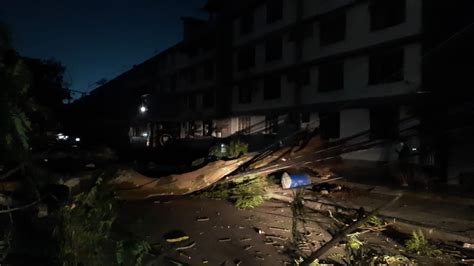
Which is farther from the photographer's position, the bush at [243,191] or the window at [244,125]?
the window at [244,125]

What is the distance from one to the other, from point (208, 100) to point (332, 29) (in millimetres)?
14463

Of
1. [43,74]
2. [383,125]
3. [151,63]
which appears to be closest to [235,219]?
[383,125]

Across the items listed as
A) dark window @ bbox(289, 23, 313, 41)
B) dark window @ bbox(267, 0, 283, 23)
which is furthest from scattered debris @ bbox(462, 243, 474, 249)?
dark window @ bbox(267, 0, 283, 23)

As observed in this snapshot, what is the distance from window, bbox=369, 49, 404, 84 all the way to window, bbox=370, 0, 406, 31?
1312mm

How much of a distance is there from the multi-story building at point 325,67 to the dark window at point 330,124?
Answer: 0.18ft

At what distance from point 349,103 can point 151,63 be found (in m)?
28.0

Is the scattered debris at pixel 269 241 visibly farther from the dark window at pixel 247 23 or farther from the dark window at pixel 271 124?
the dark window at pixel 247 23

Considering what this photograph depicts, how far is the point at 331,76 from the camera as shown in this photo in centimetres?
2034

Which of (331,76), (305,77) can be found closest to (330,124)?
(331,76)

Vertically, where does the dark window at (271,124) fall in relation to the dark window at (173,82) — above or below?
below

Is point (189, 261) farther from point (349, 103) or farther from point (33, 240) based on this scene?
point (349, 103)

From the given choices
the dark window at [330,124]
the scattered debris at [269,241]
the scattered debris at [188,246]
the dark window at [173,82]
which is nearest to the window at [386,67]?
the dark window at [330,124]

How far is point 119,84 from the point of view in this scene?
48.3 meters

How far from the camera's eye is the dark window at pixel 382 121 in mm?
16922
